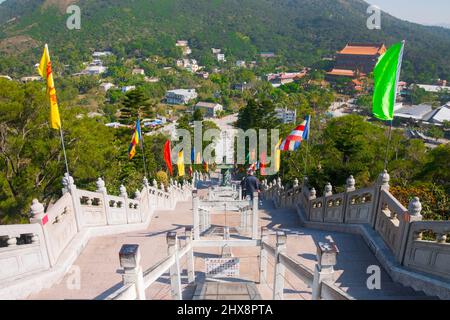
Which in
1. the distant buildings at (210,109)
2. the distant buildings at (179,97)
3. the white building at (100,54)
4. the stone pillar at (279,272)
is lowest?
the distant buildings at (210,109)

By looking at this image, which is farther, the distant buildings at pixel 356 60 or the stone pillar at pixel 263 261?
the distant buildings at pixel 356 60

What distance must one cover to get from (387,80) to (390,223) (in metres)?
2.79

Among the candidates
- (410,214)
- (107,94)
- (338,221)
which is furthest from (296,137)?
(107,94)

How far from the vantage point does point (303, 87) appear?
99.5m

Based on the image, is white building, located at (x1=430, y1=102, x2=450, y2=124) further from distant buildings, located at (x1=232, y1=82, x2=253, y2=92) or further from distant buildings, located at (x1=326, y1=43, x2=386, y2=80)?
distant buildings, located at (x1=232, y1=82, x2=253, y2=92)

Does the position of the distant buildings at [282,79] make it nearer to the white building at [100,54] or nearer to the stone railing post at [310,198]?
the white building at [100,54]

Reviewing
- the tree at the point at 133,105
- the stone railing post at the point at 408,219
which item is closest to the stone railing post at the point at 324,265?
the stone railing post at the point at 408,219

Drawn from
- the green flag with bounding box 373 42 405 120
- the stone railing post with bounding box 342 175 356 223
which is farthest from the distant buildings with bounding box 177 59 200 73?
the green flag with bounding box 373 42 405 120

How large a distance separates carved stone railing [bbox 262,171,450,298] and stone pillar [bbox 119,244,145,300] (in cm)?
404

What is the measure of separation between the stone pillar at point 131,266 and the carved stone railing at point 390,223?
4.04 metres

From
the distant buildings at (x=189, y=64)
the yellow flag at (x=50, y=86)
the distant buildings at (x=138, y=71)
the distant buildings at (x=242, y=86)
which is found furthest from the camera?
the distant buildings at (x=189, y=64)

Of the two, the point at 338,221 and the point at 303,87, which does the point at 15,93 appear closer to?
the point at 338,221

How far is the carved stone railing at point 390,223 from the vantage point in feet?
16.0

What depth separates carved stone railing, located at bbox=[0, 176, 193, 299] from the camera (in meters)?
4.91
